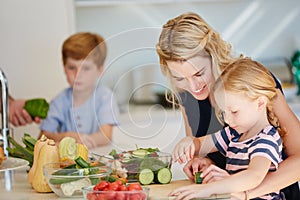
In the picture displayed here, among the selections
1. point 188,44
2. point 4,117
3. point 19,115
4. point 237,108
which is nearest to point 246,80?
point 237,108

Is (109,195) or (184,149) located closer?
(109,195)

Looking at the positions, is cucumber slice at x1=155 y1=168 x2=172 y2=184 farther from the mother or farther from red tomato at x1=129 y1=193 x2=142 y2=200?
red tomato at x1=129 y1=193 x2=142 y2=200

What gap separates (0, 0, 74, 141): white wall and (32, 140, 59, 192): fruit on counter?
173 centimetres

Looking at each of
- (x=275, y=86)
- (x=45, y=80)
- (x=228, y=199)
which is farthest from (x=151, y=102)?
(x=228, y=199)

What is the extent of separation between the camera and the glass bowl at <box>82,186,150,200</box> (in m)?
1.34

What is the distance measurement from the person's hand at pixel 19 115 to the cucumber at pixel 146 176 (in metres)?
1.00

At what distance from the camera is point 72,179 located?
4.99ft

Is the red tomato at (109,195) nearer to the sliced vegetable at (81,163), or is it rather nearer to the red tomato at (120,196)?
the red tomato at (120,196)

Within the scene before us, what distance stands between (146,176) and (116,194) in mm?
257

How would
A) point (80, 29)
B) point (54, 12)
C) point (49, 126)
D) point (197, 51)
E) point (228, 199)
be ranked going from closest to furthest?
point (228, 199) → point (197, 51) → point (49, 126) → point (54, 12) → point (80, 29)

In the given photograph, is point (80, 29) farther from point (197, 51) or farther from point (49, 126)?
point (197, 51)

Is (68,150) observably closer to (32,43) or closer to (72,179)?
(72,179)

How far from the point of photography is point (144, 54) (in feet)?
5.19

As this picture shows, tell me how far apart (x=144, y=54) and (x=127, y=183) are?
338 mm
